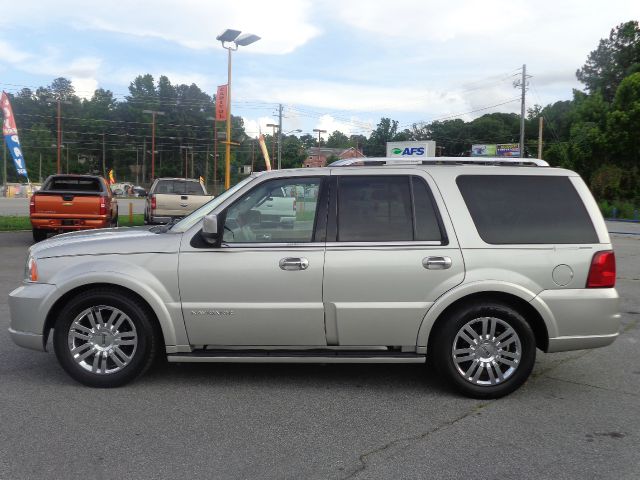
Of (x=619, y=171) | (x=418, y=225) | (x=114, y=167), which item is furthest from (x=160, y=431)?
(x=114, y=167)

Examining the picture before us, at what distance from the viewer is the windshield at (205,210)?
16.0ft

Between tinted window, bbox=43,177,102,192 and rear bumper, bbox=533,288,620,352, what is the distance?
42.7ft

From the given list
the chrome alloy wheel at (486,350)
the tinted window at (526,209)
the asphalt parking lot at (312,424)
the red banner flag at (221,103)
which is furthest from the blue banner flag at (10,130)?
the chrome alloy wheel at (486,350)

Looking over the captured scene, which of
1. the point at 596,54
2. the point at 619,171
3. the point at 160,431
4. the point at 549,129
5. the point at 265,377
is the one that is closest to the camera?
the point at 160,431

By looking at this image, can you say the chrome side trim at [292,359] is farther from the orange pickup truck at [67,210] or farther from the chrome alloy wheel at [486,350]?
the orange pickup truck at [67,210]

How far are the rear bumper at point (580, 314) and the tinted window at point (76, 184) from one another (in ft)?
42.7

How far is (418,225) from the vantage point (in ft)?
15.6

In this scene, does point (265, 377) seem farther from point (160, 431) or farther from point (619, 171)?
point (619, 171)

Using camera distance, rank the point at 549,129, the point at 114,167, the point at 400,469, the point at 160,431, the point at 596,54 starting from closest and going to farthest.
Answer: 1. the point at 400,469
2. the point at 160,431
3. the point at 596,54
4. the point at 549,129
5. the point at 114,167

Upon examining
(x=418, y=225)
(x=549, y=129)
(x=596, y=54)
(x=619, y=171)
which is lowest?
(x=418, y=225)

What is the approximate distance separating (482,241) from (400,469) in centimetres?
196

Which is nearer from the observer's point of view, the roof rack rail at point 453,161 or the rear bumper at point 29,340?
the rear bumper at point 29,340

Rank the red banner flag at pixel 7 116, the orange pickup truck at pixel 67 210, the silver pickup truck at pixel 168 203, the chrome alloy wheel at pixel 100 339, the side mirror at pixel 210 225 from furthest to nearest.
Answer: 1. the red banner flag at pixel 7 116
2. the silver pickup truck at pixel 168 203
3. the orange pickup truck at pixel 67 210
4. the chrome alloy wheel at pixel 100 339
5. the side mirror at pixel 210 225

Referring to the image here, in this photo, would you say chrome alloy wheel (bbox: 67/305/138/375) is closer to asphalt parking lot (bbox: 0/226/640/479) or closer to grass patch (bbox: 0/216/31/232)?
asphalt parking lot (bbox: 0/226/640/479)
